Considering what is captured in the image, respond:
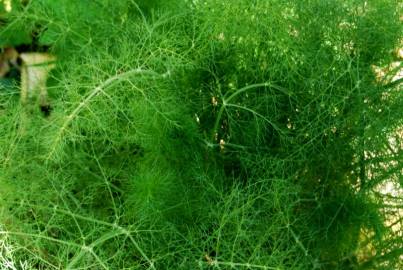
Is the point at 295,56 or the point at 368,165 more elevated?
the point at 295,56

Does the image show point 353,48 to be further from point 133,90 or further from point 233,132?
point 133,90

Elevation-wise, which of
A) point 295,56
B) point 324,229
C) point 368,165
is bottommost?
point 324,229

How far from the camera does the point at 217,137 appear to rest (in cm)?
142

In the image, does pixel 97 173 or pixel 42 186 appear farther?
pixel 97 173

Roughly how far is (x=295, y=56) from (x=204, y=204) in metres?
0.37

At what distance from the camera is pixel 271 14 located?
1.33m

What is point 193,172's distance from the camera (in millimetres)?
1345

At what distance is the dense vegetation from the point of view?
1.26 meters

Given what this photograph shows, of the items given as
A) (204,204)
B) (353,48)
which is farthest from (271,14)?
(204,204)

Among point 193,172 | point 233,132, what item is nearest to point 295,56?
point 233,132

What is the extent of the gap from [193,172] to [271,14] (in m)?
0.38

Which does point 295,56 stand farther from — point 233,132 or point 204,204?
point 204,204

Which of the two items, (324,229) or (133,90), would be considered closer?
(133,90)

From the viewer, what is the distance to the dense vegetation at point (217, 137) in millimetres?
1258
